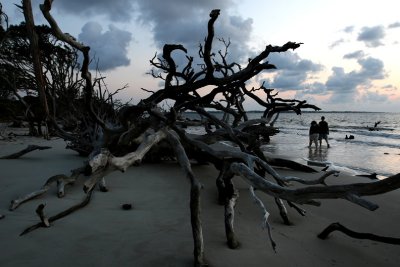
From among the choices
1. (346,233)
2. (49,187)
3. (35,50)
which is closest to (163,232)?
(346,233)

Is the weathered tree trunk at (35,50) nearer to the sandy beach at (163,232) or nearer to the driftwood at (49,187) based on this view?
the sandy beach at (163,232)

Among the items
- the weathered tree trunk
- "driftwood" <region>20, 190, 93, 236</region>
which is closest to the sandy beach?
"driftwood" <region>20, 190, 93, 236</region>

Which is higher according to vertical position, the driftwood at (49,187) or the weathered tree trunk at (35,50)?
the weathered tree trunk at (35,50)

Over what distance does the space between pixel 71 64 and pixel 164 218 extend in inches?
639

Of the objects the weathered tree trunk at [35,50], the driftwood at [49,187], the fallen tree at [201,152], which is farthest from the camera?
the weathered tree trunk at [35,50]

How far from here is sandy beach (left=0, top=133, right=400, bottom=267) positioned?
273 centimetres

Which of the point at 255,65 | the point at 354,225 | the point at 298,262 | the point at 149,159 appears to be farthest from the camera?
the point at 149,159

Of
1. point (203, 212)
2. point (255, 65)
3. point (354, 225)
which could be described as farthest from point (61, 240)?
point (354, 225)

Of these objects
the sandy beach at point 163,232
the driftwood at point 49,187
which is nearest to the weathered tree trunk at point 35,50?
the sandy beach at point 163,232

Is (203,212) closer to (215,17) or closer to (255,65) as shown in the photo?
(255,65)

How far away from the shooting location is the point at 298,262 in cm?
283

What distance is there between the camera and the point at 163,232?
10.6ft

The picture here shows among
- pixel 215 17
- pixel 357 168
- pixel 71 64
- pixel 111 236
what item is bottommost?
pixel 357 168

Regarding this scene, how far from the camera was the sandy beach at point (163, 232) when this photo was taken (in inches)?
107
